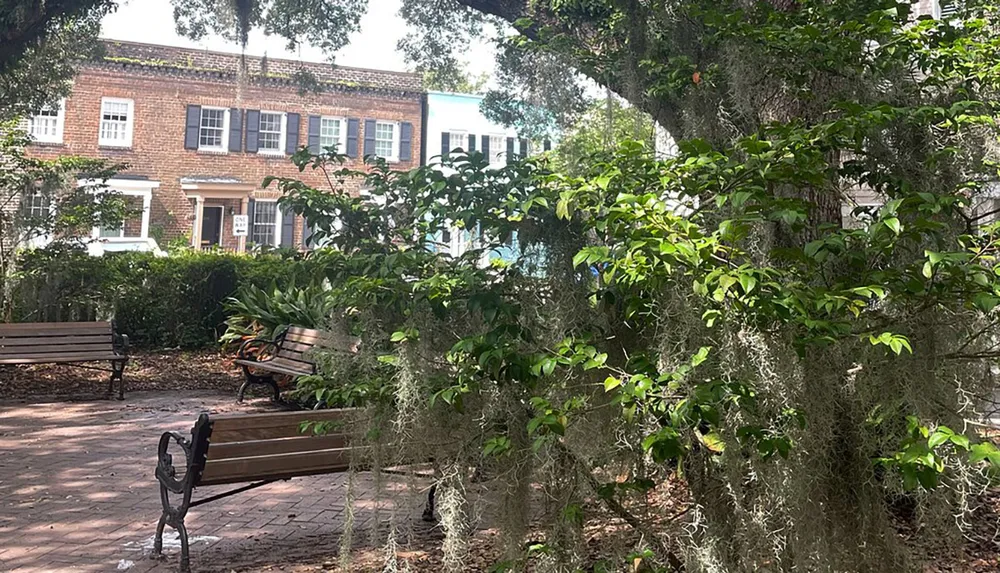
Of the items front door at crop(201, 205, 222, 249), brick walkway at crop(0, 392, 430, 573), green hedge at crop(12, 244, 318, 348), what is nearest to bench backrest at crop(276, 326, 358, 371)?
brick walkway at crop(0, 392, 430, 573)

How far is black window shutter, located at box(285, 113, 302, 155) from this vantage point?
80.9 feet

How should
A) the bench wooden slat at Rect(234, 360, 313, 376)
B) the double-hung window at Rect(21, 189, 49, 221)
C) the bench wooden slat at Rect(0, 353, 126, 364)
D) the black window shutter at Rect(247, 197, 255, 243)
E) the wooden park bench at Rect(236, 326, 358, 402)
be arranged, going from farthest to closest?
1. the black window shutter at Rect(247, 197, 255, 243)
2. the double-hung window at Rect(21, 189, 49, 221)
3. the bench wooden slat at Rect(0, 353, 126, 364)
4. the wooden park bench at Rect(236, 326, 358, 402)
5. the bench wooden slat at Rect(234, 360, 313, 376)

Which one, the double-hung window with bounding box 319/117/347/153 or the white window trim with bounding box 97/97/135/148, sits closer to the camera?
the white window trim with bounding box 97/97/135/148

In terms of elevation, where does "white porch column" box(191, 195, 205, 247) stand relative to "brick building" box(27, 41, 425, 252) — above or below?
below

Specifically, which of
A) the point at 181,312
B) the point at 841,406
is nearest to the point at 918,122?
the point at 841,406

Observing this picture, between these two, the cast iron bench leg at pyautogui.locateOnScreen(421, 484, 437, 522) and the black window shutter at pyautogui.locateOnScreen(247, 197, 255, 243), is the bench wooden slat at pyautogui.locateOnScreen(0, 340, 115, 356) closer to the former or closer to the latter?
the cast iron bench leg at pyautogui.locateOnScreen(421, 484, 437, 522)

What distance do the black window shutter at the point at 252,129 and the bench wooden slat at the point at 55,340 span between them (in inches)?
653

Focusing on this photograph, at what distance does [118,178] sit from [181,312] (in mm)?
13972

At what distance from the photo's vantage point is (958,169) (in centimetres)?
274

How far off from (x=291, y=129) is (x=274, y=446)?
22.4 m

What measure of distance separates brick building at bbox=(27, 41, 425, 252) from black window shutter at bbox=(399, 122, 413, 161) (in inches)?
48.3

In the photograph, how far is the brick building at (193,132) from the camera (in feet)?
76.5

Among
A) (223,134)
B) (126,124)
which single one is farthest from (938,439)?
(126,124)

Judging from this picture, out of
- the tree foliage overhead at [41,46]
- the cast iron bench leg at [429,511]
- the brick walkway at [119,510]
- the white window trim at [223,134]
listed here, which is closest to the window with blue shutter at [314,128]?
the white window trim at [223,134]
